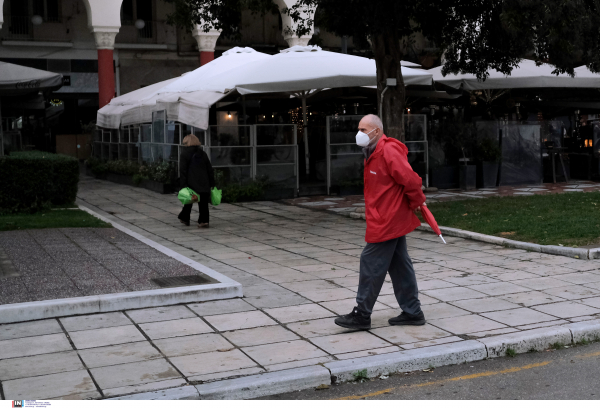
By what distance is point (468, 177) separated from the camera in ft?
58.2

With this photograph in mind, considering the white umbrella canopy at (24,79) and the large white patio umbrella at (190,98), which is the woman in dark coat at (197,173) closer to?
the large white patio umbrella at (190,98)

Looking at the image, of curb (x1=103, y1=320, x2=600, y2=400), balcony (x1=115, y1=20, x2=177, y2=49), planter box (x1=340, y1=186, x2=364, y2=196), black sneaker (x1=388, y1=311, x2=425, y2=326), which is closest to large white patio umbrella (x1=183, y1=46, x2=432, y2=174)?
planter box (x1=340, y1=186, x2=364, y2=196)

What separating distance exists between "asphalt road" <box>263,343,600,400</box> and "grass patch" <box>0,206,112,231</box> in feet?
25.0

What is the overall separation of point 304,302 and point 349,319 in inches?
38.7

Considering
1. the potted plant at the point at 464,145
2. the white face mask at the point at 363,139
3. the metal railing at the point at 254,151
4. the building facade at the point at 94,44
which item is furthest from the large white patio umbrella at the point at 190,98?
the building facade at the point at 94,44

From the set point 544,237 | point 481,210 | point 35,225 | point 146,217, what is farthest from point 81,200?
point 544,237

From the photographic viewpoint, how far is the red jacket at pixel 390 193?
5.64m

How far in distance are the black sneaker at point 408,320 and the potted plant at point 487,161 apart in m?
12.6

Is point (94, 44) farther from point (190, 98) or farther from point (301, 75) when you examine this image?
point (301, 75)

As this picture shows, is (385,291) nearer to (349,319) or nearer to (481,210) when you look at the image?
(349,319)

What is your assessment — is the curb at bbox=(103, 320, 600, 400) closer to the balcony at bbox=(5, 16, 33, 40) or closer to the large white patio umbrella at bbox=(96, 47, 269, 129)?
the large white patio umbrella at bbox=(96, 47, 269, 129)

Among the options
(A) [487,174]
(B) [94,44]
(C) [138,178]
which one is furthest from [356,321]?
(B) [94,44]

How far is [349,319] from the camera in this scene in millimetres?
5805

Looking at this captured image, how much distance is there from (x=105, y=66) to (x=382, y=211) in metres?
27.1
